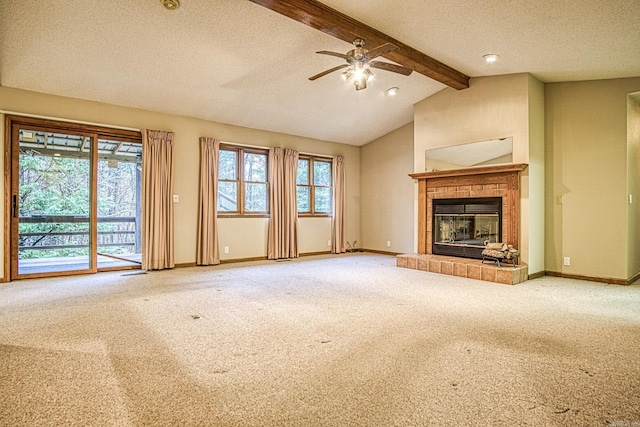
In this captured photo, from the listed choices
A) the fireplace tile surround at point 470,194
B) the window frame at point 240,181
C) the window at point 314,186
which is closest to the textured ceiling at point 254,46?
the window frame at point 240,181

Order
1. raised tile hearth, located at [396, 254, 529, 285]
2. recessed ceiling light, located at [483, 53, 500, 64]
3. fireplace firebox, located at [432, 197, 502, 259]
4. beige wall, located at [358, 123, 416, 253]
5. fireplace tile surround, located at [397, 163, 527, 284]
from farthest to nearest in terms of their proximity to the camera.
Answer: beige wall, located at [358, 123, 416, 253], fireplace firebox, located at [432, 197, 502, 259], fireplace tile surround, located at [397, 163, 527, 284], raised tile hearth, located at [396, 254, 529, 285], recessed ceiling light, located at [483, 53, 500, 64]

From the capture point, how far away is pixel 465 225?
561 centimetres

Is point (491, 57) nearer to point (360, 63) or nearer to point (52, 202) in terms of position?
point (360, 63)

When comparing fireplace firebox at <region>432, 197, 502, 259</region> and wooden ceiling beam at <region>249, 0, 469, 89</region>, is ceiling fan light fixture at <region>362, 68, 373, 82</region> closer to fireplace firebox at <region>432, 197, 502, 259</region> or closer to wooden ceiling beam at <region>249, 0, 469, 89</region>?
wooden ceiling beam at <region>249, 0, 469, 89</region>

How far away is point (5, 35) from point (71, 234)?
272 cm

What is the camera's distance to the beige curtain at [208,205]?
603 cm

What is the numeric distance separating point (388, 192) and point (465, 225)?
2288mm

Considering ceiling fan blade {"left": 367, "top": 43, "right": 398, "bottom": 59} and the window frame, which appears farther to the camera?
the window frame

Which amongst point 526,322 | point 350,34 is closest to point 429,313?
point 526,322

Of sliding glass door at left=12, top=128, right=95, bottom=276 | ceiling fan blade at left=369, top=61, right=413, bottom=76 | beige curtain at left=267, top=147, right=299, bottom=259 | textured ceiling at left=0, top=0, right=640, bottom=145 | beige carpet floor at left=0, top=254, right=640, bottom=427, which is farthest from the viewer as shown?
beige curtain at left=267, top=147, right=299, bottom=259

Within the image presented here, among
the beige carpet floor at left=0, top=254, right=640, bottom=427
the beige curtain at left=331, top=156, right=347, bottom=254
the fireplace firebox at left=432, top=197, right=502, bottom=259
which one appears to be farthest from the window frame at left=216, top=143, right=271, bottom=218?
the fireplace firebox at left=432, top=197, right=502, bottom=259

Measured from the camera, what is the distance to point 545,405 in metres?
1.73

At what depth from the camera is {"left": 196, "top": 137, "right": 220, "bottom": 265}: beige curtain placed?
6.03 meters

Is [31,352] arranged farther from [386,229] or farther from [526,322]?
[386,229]
